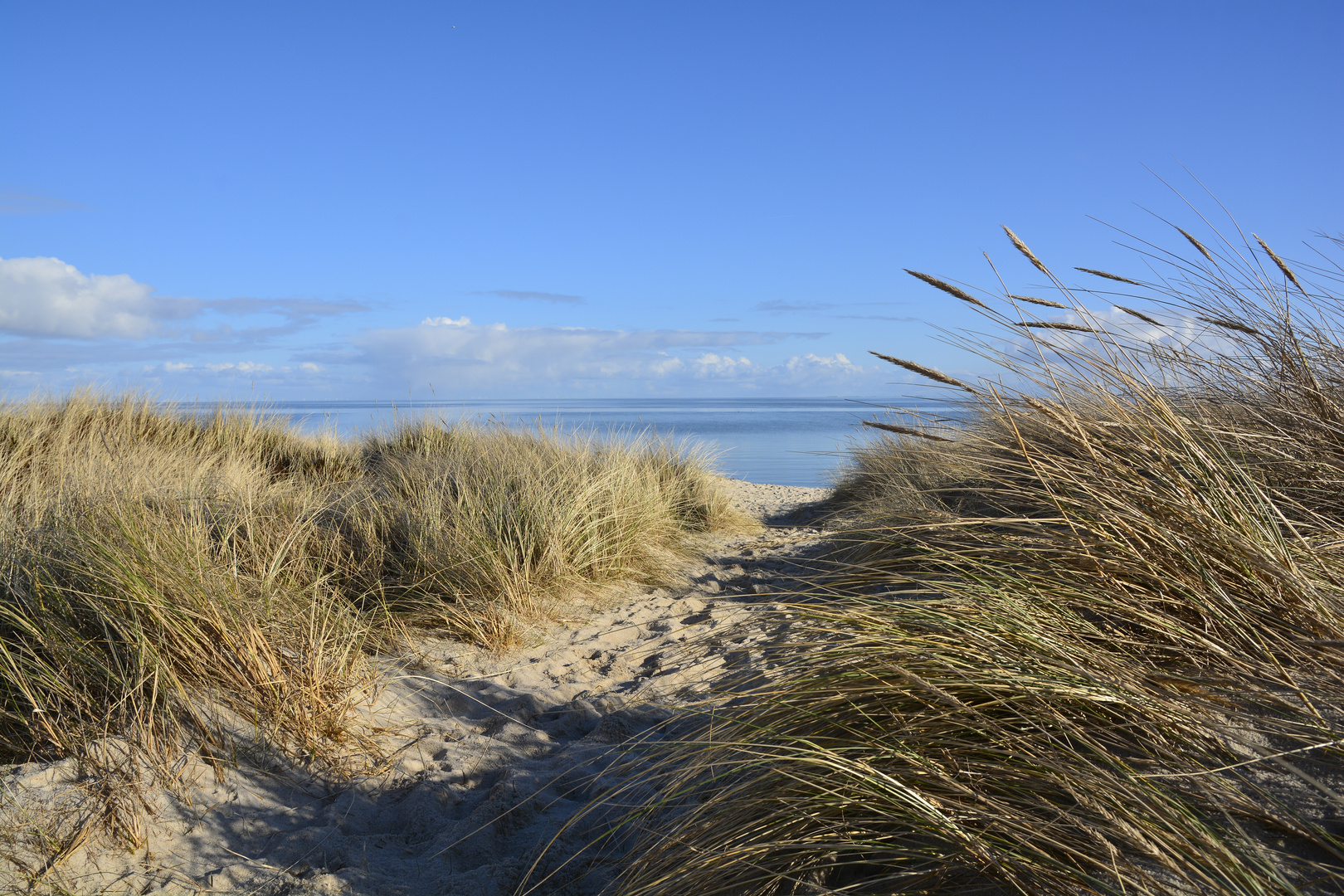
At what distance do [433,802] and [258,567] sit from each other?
1.50m

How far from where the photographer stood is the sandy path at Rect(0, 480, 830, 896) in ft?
6.31

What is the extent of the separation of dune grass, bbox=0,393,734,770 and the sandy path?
207mm

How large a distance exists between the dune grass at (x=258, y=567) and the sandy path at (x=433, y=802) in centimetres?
21

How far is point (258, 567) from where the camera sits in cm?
A: 318

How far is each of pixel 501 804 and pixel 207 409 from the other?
28.4 ft

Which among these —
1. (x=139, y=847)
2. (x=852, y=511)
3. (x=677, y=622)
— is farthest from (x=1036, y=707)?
(x=852, y=511)

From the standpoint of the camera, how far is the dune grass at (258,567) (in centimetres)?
242

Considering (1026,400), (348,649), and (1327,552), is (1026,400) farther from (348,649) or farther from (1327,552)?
(348,649)

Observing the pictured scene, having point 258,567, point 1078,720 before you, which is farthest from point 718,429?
point 1078,720

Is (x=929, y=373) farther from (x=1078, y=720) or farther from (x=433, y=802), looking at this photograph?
(x=433, y=802)

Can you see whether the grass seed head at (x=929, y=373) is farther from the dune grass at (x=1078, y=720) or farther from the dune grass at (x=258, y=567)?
the dune grass at (x=258, y=567)

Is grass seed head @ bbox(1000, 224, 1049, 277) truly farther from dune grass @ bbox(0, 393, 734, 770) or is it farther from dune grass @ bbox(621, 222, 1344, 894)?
dune grass @ bbox(0, 393, 734, 770)

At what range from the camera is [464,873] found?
198cm

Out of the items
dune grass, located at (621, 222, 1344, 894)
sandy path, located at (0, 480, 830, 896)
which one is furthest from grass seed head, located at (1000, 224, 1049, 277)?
sandy path, located at (0, 480, 830, 896)
